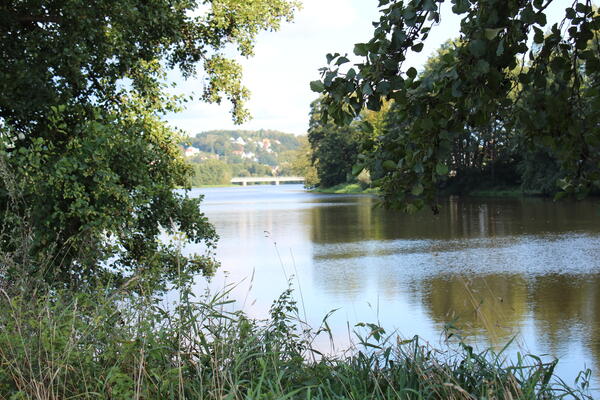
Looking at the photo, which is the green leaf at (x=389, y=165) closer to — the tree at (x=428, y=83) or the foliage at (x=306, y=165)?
the tree at (x=428, y=83)

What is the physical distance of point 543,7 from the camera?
10.7 feet

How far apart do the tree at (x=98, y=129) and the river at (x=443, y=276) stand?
1.66 metres

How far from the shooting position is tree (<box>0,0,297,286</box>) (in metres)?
6.83

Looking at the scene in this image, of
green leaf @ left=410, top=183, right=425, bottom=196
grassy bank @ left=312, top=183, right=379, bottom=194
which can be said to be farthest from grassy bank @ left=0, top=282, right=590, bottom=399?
grassy bank @ left=312, top=183, right=379, bottom=194

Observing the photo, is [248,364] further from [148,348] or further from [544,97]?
[544,97]

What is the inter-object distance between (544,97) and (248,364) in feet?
7.24

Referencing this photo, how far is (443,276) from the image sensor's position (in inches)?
534

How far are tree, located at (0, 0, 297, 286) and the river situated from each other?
166 cm

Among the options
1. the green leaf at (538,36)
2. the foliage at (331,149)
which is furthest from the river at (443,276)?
the foliage at (331,149)

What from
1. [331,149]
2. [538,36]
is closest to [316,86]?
[538,36]

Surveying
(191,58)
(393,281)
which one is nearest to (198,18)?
(191,58)

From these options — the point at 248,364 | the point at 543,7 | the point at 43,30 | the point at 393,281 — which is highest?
the point at 43,30

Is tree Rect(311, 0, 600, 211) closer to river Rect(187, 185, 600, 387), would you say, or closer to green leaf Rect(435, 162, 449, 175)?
green leaf Rect(435, 162, 449, 175)

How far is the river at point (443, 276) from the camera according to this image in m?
8.24
